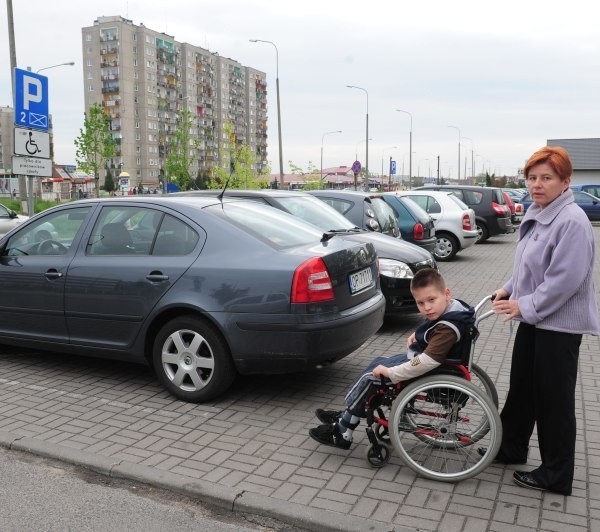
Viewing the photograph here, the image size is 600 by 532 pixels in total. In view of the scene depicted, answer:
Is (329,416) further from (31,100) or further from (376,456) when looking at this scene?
(31,100)

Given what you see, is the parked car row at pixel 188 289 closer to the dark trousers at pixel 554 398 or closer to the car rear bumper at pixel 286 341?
the car rear bumper at pixel 286 341

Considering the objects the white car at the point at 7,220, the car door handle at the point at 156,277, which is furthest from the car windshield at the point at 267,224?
the white car at the point at 7,220

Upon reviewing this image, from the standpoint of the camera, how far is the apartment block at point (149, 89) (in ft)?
356

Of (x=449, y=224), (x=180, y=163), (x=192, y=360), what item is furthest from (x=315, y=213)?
(x=180, y=163)

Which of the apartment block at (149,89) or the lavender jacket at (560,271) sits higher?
the apartment block at (149,89)

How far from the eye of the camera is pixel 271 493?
3.50 metres

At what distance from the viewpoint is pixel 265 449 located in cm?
409

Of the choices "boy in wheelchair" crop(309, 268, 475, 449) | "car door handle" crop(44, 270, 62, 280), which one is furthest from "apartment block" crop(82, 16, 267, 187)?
"boy in wheelchair" crop(309, 268, 475, 449)

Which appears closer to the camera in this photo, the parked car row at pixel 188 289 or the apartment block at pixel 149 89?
the parked car row at pixel 188 289

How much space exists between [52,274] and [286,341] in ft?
7.03

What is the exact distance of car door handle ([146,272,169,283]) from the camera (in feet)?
16.0

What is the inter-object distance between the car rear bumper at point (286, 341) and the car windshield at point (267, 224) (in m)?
0.66

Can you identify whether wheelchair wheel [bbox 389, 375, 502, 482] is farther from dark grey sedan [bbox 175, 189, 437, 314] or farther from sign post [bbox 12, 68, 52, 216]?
sign post [bbox 12, 68, 52, 216]

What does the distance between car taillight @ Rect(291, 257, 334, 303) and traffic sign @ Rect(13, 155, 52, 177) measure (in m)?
6.68
